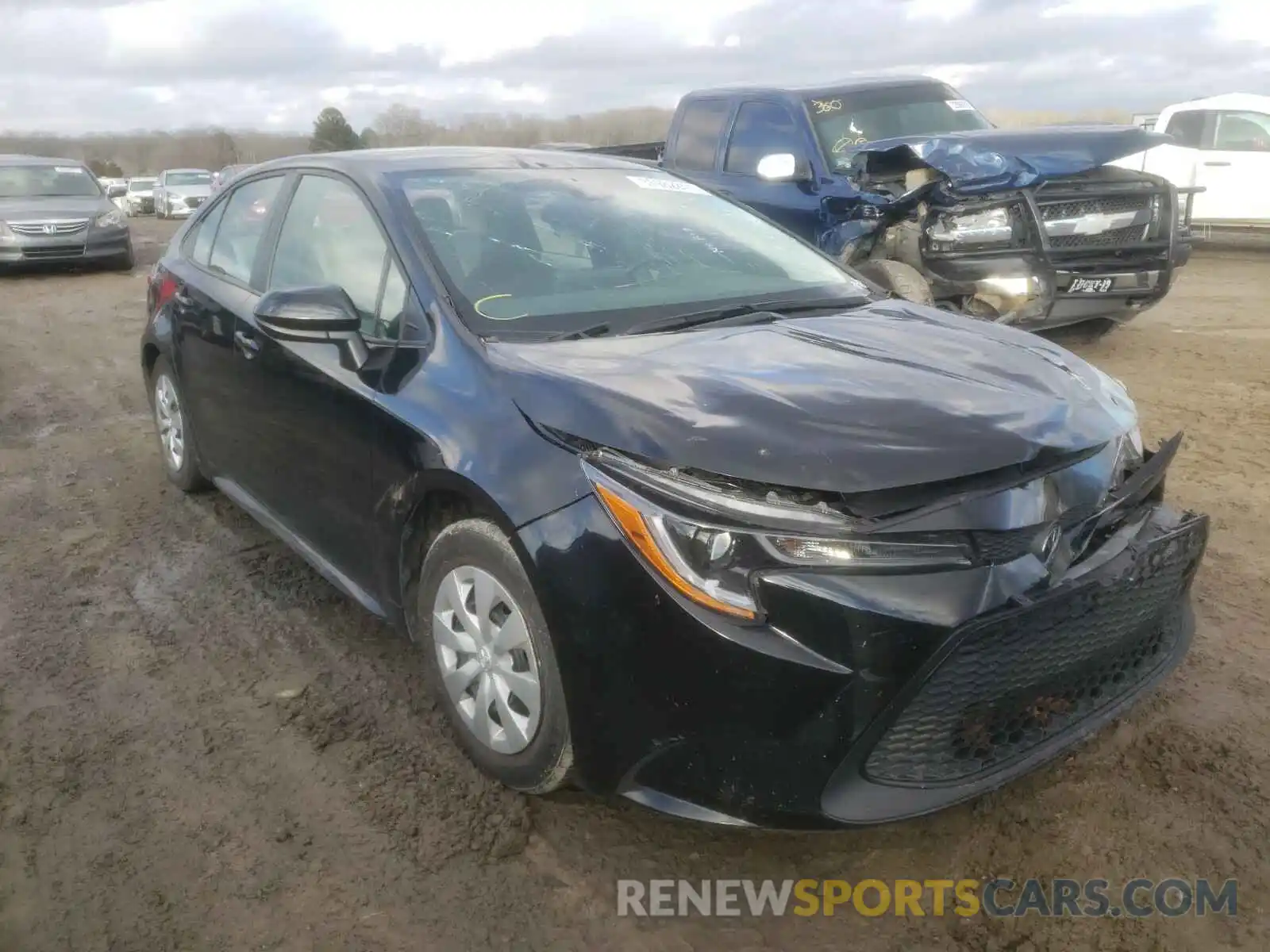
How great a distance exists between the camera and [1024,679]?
2.19m

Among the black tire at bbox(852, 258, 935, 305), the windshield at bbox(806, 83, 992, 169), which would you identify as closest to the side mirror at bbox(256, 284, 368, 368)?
the black tire at bbox(852, 258, 935, 305)

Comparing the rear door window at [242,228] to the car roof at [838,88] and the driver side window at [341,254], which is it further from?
the car roof at [838,88]

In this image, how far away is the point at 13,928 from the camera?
2.31 meters

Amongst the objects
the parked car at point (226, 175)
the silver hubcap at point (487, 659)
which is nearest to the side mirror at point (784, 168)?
the parked car at point (226, 175)

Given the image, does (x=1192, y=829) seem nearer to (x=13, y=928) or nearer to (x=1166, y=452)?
(x=1166, y=452)

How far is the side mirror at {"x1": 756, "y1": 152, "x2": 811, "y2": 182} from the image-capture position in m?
7.20

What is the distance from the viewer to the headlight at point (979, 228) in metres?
6.56

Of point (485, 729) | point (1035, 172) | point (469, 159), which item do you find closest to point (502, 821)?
point (485, 729)

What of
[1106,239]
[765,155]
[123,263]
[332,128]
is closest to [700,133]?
[765,155]

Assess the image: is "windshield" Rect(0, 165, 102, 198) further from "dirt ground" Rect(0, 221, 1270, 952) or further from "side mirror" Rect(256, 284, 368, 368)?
"side mirror" Rect(256, 284, 368, 368)

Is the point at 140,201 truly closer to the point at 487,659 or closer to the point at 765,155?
the point at 765,155

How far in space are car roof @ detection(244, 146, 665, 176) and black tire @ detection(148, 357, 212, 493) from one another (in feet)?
3.80

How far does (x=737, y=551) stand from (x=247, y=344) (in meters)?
2.41

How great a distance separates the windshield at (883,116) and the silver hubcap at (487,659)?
18.5 ft
